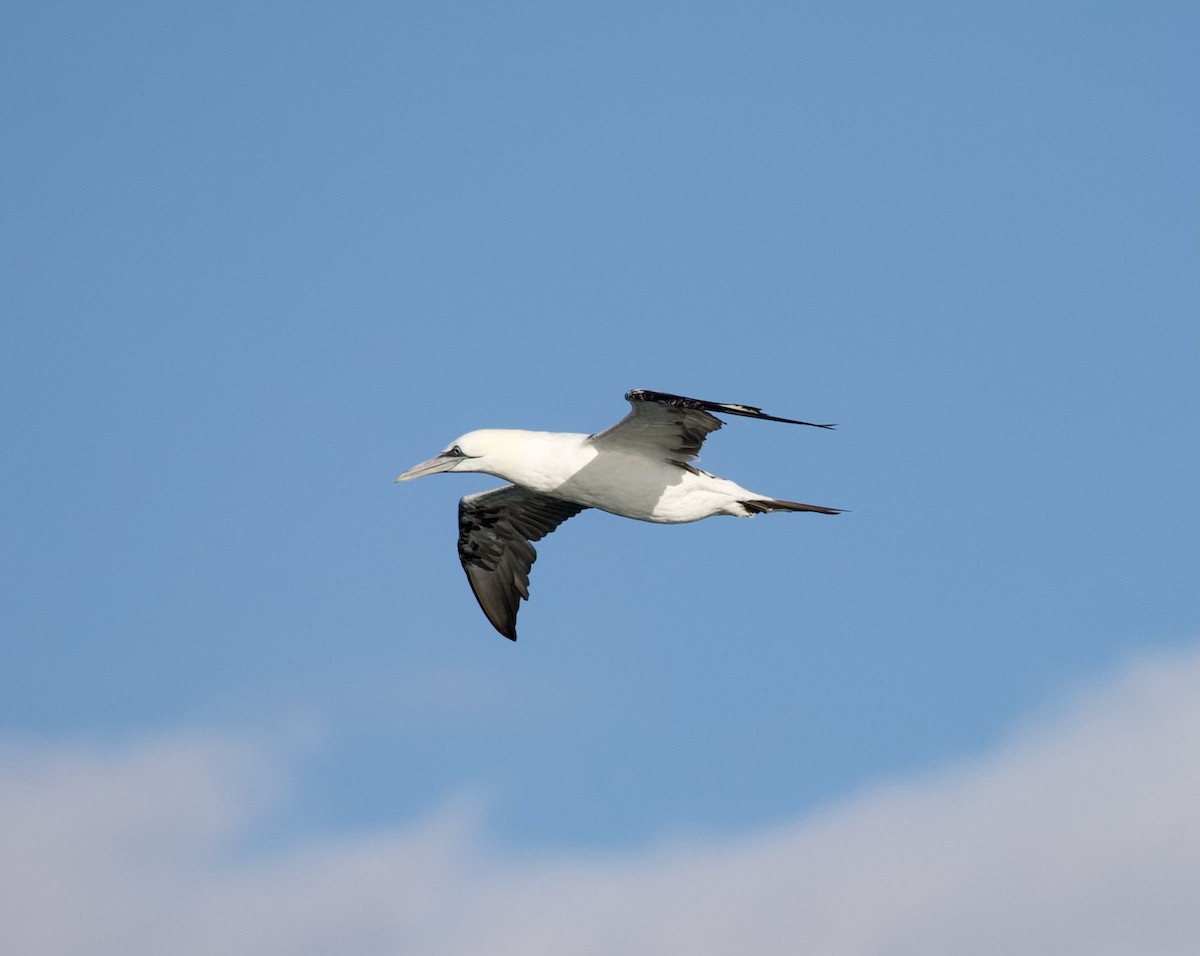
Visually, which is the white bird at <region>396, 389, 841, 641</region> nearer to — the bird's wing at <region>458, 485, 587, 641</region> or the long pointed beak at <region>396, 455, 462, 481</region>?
the long pointed beak at <region>396, 455, 462, 481</region>

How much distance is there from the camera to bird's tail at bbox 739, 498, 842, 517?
73.8 feet

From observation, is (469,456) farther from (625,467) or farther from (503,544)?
(503,544)

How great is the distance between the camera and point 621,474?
21969 mm

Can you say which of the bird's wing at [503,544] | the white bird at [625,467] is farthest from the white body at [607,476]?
the bird's wing at [503,544]

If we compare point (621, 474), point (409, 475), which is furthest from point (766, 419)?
point (409, 475)

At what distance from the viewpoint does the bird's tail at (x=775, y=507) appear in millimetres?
22500

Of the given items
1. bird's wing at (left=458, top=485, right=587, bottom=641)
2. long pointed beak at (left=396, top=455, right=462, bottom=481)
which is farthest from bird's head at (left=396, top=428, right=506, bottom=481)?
bird's wing at (left=458, top=485, right=587, bottom=641)

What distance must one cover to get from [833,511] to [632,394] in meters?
3.76

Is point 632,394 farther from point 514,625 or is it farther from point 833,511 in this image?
point 514,625

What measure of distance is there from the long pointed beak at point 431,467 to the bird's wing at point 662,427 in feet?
7.02

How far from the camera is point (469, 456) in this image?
22.7 m

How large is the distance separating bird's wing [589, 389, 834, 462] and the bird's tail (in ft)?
3.42

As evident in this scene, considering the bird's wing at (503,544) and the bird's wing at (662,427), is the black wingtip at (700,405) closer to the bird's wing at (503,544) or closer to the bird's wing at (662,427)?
the bird's wing at (662,427)

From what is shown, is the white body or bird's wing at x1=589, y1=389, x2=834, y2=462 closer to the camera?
bird's wing at x1=589, y1=389, x2=834, y2=462
